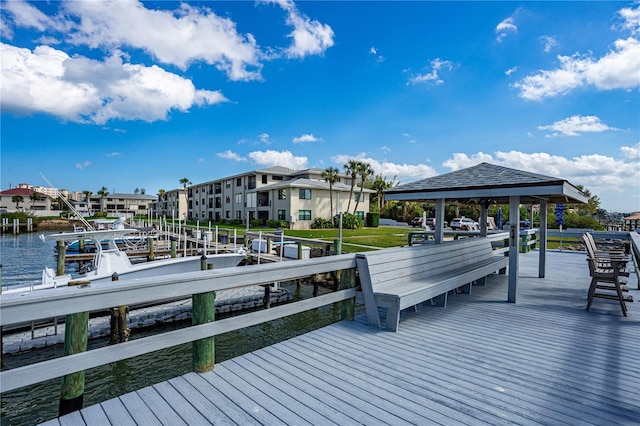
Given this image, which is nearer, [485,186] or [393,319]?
A: [393,319]

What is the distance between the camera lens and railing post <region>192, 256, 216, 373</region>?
3055mm

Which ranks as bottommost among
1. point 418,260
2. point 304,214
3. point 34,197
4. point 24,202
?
point 418,260

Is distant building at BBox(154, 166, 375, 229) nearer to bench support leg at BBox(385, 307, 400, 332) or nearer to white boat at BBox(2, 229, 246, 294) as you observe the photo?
white boat at BBox(2, 229, 246, 294)

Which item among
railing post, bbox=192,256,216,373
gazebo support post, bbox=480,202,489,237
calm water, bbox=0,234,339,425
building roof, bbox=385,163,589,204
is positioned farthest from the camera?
gazebo support post, bbox=480,202,489,237

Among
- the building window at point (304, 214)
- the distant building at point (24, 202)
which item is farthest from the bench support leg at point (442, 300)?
the distant building at point (24, 202)

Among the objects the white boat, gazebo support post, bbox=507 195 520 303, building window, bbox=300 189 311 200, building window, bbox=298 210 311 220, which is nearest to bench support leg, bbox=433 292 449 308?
gazebo support post, bbox=507 195 520 303

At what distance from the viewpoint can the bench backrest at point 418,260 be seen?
4785 mm

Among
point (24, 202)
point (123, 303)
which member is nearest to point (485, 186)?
point (123, 303)

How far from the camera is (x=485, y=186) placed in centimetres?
614

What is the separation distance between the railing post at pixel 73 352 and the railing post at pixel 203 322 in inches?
33.5

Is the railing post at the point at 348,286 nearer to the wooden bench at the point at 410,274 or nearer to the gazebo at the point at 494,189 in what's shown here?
the wooden bench at the point at 410,274

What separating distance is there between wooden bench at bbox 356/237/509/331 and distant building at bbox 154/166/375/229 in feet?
76.5

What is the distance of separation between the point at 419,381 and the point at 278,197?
3529 centimetres

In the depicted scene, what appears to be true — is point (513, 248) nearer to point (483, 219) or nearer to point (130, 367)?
point (483, 219)
